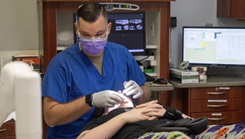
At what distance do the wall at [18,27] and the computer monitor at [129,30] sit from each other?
63cm

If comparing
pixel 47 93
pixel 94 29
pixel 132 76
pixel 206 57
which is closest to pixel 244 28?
pixel 206 57

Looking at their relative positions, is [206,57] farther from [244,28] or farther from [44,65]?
[44,65]

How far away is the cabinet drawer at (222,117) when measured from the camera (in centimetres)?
333

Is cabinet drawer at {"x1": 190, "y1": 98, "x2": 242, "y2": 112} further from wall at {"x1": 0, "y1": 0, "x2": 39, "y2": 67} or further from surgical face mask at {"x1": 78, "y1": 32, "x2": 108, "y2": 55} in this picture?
surgical face mask at {"x1": 78, "y1": 32, "x2": 108, "y2": 55}

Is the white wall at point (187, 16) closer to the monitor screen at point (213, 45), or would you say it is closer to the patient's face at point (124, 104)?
the monitor screen at point (213, 45)

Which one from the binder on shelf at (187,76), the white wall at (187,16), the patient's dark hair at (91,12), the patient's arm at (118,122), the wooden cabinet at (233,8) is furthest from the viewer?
the white wall at (187,16)

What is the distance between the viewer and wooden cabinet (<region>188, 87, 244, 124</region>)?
3297 millimetres

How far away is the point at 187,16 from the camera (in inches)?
145

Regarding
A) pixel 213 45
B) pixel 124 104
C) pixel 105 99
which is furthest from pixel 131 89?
pixel 213 45

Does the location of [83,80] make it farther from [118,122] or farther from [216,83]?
[216,83]

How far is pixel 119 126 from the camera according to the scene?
1.66 metres

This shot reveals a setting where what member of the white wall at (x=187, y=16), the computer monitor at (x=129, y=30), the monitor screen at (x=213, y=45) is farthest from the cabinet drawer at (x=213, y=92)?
the computer monitor at (x=129, y=30)

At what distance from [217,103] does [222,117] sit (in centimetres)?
13

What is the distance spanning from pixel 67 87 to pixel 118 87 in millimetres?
278
